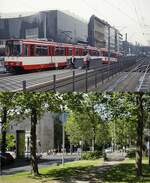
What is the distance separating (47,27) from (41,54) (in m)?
1.39

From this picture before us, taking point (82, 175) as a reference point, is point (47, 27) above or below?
above

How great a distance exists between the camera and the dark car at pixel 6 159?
937 cm

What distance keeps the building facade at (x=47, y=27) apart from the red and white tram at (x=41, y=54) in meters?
0.11

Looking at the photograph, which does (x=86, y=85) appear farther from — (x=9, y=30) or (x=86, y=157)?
(x=86, y=157)

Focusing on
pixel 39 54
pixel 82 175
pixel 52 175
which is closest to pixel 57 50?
pixel 39 54

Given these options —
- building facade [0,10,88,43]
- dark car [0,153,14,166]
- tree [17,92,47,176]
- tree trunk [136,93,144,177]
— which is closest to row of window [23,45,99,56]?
building facade [0,10,88,43]

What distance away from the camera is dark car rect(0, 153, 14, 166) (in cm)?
937

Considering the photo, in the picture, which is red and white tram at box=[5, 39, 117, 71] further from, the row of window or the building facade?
the building facade

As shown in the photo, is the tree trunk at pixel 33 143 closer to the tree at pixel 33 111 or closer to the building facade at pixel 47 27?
the tree at pixel 33 111

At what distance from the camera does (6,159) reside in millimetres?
9500

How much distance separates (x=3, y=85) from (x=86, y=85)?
3.50ft

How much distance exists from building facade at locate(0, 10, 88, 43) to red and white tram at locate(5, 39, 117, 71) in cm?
11

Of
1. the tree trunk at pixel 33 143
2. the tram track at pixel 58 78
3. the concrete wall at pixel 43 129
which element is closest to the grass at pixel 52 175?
the tree trunk at pixel 33 143

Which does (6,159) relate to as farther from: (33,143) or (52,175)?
(52,175)
